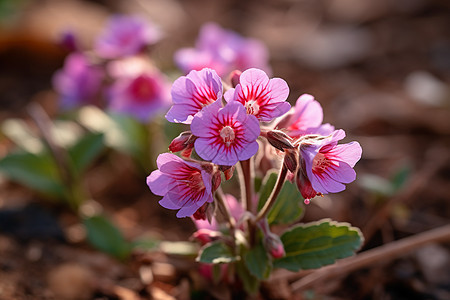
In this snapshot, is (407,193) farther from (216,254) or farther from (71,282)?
(71,282)

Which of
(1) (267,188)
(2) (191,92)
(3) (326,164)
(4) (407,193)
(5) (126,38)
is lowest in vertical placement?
(4) (407,193)

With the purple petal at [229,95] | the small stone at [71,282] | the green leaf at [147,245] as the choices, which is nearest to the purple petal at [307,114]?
the purple petal at [229,95]

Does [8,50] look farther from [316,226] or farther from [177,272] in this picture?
[316,226]

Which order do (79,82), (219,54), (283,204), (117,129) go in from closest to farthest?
(283,204) → (219,54) → (79,82) → (117,129)

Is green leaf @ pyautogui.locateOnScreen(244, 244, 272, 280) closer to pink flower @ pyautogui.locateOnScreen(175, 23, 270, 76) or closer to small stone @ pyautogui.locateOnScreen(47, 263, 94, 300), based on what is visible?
small stone @ pyautogui.locateOnScreen(47, 263, 94, 300)

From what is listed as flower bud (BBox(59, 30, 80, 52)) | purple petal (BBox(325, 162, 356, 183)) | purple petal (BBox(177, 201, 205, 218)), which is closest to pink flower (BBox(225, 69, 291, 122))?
purple petal (BBox(325, 162, 356, 183))

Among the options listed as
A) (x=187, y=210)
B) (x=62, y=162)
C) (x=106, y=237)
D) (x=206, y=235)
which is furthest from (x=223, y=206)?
(x=62, y=162)

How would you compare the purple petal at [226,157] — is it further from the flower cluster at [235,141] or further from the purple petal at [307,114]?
the purple petal at [307,114]
